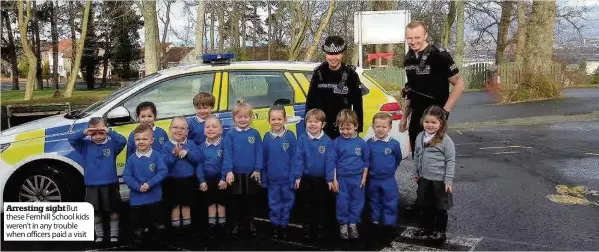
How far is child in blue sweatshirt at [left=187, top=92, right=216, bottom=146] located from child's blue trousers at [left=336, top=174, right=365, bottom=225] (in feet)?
4.41

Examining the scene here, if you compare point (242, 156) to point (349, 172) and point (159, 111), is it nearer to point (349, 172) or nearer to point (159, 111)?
point (349, 172)

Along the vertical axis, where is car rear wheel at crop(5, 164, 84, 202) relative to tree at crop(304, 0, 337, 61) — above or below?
below

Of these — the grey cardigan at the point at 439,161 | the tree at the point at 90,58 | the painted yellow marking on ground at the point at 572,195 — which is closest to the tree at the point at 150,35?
the painted yellow marking on ground at the point at 572,195

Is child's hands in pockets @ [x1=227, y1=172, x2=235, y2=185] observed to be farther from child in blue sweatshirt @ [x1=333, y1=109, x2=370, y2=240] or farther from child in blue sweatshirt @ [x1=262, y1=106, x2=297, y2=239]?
child in blue sweatshirt @ [x1=333, y1=109, x2=370, y2=240]

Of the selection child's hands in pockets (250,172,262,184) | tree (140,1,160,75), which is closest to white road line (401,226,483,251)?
child's hands in pockets (250,172,262,184)

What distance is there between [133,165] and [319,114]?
1.62 metres

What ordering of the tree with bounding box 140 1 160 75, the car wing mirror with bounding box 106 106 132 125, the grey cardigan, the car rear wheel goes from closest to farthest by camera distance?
1. the grey cardigan
2. the car rear wheel
3. the car wing mirror with bounding box 106 106 132 125
4. the tree with bounding box 140 1 160 75

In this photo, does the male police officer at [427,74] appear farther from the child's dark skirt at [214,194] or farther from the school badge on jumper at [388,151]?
the child's dark skirt at [214,194]

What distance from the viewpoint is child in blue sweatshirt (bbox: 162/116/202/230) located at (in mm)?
4770

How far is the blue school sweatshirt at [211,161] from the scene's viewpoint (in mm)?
4836

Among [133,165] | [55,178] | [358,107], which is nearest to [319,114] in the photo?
[358,107]

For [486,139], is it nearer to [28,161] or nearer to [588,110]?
[588,110]

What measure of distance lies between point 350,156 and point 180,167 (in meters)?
1.48

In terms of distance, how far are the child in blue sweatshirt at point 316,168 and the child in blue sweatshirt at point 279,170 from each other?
0.10 metres
